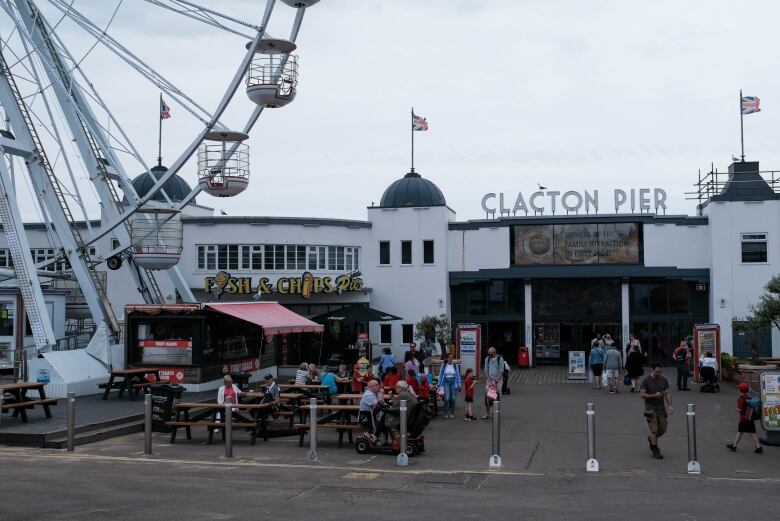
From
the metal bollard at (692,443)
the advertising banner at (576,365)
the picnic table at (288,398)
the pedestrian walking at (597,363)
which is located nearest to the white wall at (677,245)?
the advertising banner at (576,365)

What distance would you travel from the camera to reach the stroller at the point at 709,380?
27.6 meters

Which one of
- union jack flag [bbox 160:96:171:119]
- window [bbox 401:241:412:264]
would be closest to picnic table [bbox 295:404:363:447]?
window [bbox 401:241:412:264]

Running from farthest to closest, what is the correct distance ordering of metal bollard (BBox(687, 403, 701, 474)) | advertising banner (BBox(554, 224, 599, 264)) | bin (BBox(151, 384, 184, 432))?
advertising banner (BBox(554, 224, 599, 264)), bin (BBox(151, 384, 184, 432)), metal bollard (BBox(687, 403, 701, 474))

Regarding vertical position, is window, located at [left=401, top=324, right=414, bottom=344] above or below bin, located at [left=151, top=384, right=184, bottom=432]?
above

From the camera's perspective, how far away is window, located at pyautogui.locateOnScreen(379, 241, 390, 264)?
141ft

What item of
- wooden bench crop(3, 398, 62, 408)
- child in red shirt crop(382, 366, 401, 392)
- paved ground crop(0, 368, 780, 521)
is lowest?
paved ground crop(0, 368, 780, 521)

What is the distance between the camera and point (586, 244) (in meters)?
40.5

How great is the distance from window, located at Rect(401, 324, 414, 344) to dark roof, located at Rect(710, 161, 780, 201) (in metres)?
14.8

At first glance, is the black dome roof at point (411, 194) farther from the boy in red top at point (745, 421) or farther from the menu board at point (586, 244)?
the boy in red top at point (745, 421)

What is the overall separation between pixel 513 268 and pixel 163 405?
79.7ft

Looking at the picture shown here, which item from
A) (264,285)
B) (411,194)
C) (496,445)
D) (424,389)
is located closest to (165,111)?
(264,285)

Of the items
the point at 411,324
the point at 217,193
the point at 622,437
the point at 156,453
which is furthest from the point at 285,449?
the point at 411,324

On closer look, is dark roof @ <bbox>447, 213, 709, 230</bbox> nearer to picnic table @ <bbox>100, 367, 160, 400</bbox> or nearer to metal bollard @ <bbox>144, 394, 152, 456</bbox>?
picnic table @ <bbox>100, 367, 160, 400</bbox>

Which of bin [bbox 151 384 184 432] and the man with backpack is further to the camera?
the man with backpack
